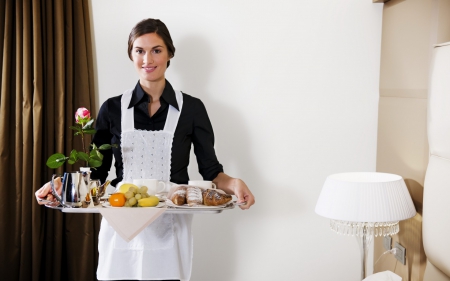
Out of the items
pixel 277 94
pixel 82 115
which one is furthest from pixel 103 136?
pixel 277 94

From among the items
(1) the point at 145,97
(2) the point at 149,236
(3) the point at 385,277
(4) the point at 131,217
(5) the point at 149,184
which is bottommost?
(3) the point at 385,277

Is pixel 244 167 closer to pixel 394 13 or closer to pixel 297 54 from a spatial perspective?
pixel 297 54

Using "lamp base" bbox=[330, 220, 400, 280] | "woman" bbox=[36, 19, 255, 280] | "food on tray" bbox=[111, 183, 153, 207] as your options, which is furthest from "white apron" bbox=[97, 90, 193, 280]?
"lamp base" bbox=[330, 220, 400, 280]

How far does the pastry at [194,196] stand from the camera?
7.05 ft

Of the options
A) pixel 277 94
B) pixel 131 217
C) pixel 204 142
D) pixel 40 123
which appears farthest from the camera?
pixel 277 94

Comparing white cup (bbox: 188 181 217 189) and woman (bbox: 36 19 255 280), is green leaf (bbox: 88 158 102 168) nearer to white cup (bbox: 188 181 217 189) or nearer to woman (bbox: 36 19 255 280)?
woman (bbox: 36 19 255 280)

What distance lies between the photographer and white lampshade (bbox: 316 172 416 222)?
7.27 feet

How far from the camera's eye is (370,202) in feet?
7.30

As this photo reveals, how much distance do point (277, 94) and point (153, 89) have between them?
747 millimetres

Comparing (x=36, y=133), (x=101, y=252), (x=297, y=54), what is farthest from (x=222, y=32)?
(x=101, y=252)

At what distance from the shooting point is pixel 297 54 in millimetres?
2949

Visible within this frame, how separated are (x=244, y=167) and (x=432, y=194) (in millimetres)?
1116

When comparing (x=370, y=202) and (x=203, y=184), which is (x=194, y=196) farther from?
(x=370, y=202)

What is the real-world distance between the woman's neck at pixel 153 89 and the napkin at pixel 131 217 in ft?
2.06
